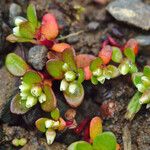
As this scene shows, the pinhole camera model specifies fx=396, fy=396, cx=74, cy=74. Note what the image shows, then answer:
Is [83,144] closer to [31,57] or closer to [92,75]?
[92,75]

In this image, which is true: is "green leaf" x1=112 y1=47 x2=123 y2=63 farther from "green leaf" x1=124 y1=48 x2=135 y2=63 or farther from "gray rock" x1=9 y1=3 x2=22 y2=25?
"gray rock" x1=9 y1=3 x2=22 y2=25

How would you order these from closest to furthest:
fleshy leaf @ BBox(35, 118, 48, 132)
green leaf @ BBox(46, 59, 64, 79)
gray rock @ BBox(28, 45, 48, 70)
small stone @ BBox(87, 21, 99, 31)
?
fleshy leaf @ BBox(35, 118, 48, 132) → green leaf @ BBox(46, 59, 64, 79) → gray rock @ BBox(28, 45, 48, 70) → small stone @ BBox(87, 21, 99, 31)

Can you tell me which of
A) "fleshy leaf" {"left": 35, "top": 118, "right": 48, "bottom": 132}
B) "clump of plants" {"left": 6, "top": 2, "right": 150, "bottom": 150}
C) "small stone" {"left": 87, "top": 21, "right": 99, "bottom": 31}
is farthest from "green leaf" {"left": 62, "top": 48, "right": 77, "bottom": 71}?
"small stone" {"left": 87, "top": 21, "right": 99, "bottom": 31}

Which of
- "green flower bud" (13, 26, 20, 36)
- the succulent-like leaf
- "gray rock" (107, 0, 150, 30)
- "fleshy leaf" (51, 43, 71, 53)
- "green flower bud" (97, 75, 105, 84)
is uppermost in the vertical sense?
"green flower bud" (13, 26, 20, 36)

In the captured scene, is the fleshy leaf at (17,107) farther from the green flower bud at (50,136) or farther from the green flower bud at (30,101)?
the green flower bud at (50,136)

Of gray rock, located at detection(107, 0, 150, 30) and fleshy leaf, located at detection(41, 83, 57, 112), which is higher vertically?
gray rock, located at detection(107, 0, 150, 30)

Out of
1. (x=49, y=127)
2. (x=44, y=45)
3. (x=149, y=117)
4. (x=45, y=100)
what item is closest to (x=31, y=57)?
(x=44, y=45)

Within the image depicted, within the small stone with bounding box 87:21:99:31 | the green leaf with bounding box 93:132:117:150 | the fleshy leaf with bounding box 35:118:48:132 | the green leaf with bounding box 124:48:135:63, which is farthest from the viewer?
the small stone with bounding box 87:21:99:31

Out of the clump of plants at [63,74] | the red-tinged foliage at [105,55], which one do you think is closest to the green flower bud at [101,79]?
the clump of plants at [63,74]
